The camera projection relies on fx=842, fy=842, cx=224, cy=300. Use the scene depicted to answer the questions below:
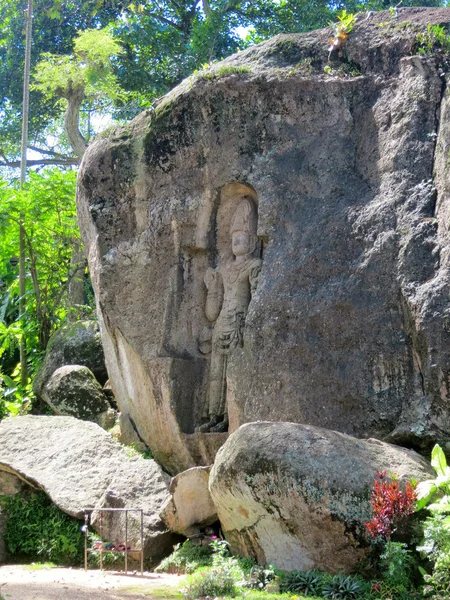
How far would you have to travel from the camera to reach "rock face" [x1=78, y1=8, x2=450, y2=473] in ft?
29.9

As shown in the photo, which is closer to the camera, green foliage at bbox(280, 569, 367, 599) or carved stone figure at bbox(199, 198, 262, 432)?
green foliage at bbox(280, 569, 367, 599)

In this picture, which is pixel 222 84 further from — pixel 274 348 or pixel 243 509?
pixel 243 509

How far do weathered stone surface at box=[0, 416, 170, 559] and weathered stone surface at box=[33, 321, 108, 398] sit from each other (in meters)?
2.11

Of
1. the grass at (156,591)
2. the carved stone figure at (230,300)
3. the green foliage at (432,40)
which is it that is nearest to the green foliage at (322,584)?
the grass at (156,591)

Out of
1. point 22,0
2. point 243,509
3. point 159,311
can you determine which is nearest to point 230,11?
point 22,0

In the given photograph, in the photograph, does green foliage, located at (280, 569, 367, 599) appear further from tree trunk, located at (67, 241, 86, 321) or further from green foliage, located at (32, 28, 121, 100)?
green foliage, located at (32, 28, 121, 100)

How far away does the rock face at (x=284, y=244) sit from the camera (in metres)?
9.11

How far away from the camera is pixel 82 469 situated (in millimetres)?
11273

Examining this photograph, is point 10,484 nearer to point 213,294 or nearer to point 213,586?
point 213,294

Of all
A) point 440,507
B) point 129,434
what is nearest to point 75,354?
point 129,434

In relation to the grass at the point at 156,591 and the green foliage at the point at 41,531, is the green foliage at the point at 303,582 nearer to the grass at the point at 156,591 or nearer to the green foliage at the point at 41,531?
the grass at the point at 156,591

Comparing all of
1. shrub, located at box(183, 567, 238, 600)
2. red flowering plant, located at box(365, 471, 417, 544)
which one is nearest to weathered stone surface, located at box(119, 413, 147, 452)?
shrub, located at box(183, 567, 238, 600)

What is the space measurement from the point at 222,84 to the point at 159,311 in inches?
124

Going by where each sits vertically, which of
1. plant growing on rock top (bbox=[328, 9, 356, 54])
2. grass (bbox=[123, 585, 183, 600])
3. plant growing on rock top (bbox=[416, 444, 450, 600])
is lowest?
grass (bbox=[123, 585, 183, 600])
